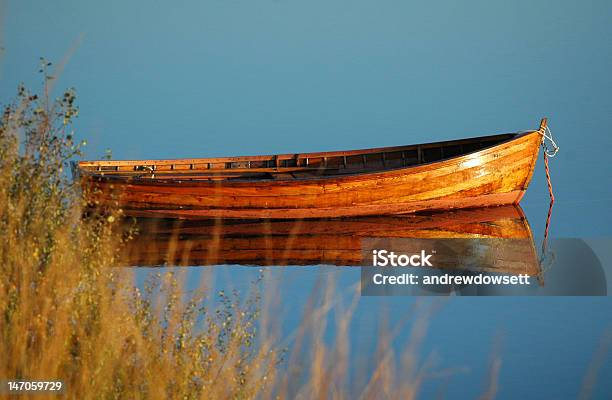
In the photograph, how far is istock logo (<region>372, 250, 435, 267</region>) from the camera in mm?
13328

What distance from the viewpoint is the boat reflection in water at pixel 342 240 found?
44.0 feet

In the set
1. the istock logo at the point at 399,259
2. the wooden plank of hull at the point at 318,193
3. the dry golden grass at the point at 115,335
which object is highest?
the wooden plank of hull at the point at 318,193

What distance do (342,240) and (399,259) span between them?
121cm

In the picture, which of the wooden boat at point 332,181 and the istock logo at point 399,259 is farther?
the wooden boat at point 332,181

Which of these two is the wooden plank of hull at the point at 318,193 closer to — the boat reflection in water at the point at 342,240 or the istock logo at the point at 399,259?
the boat reflection in water at the point at 342,240

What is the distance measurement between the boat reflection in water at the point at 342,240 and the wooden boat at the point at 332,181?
0.18 m

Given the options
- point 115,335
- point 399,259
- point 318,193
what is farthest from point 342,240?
point 115,335

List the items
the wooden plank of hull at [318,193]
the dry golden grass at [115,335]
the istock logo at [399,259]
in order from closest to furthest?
the dry golden grass at [115,335] < the istock logo at [399,259] < the wooden plank of hull at [318,193]

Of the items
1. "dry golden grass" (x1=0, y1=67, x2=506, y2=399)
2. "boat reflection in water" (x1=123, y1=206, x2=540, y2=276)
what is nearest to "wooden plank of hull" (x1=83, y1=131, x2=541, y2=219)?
"boat reflection in water" (x1=123, y1=206, x2=540, y2=276)

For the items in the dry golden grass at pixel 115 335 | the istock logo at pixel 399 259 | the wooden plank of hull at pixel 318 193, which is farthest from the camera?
the wooden plank of hull at pixel 318 193

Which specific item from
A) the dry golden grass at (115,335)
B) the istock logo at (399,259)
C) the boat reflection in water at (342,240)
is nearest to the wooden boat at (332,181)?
the boat reflection in water at (342,240)

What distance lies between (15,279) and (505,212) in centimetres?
1154

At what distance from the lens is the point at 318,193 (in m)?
15.7

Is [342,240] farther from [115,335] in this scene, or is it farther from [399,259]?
[115,335]
